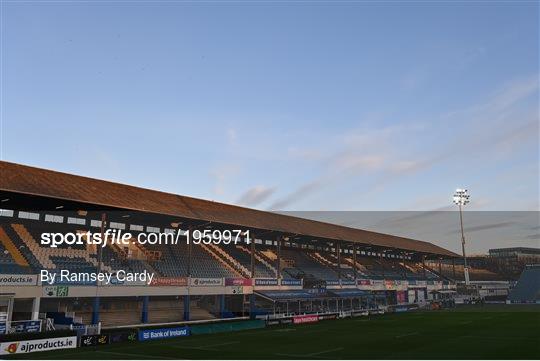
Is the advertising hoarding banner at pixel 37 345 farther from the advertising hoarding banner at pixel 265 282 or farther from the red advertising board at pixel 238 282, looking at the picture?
the advertising hoarding banner at pixel 265 282

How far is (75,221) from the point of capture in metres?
50.5

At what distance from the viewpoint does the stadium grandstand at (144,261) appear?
3916 cm

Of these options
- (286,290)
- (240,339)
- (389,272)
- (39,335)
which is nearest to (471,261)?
(389,272)

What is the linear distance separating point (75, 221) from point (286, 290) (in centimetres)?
2670

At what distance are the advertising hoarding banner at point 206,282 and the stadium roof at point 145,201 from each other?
6345 millimetres

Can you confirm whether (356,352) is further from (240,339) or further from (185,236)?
(185,236)

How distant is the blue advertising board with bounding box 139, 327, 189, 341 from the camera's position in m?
36.4

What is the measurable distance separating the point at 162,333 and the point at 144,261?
14.8 meters

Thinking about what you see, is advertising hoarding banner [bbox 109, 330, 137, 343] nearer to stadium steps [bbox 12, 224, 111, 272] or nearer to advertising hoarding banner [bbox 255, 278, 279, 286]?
stadium steps [bbox 12, 224, 111, 272]

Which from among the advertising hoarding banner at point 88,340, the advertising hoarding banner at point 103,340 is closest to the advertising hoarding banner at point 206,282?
the advertising hoarding banner at point 103,340

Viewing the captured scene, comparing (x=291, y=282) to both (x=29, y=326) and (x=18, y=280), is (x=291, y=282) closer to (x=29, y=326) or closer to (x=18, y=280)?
(x=29, y=326)

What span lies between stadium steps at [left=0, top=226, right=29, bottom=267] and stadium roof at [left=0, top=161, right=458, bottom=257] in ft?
23.7

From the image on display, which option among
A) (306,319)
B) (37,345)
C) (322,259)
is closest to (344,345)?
(37,345)

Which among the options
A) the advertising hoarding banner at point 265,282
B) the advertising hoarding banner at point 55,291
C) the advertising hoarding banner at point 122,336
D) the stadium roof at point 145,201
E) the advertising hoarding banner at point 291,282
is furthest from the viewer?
the advertising hoarding banner at point 291,282
